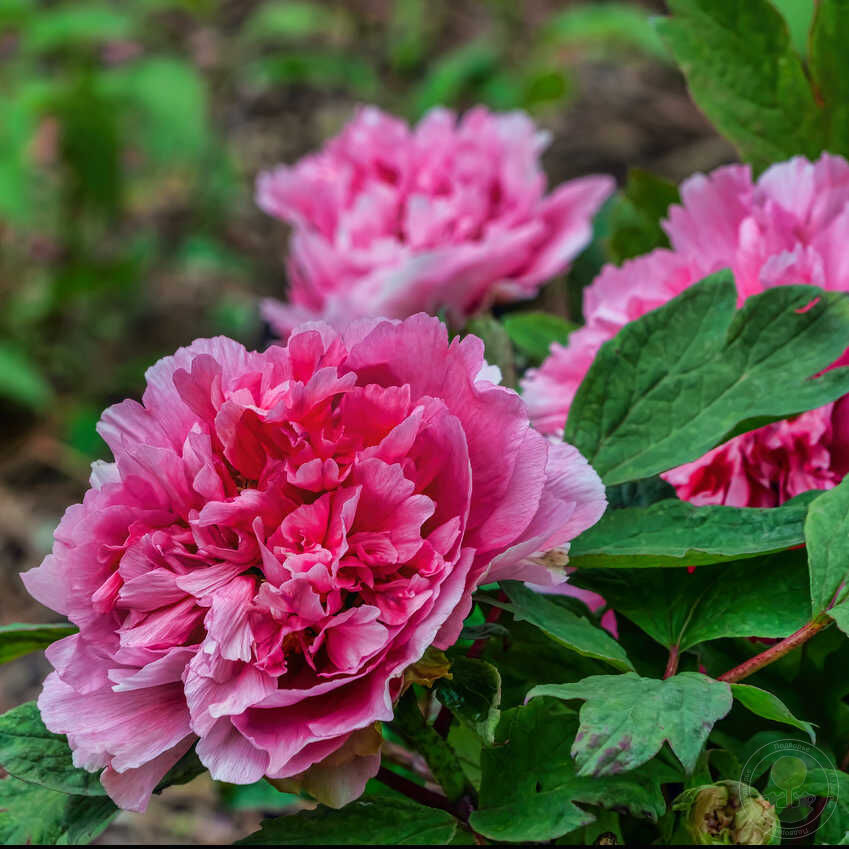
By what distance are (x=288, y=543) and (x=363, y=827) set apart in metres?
0.11

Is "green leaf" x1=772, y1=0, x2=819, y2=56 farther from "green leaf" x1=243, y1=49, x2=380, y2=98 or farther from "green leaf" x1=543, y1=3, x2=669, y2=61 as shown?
"green leaf" x1=243, y1=49, x2=380, y2=98

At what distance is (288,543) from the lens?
1.21ft

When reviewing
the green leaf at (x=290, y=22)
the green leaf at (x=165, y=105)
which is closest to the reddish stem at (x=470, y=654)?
the green leaf at (x=165, y=105)

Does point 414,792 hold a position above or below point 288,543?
below

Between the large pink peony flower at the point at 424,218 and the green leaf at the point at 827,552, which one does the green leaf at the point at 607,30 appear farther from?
the green leaf at the point at 827,552

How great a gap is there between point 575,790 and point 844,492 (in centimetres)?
14

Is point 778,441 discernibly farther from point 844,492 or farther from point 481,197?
point 481,197

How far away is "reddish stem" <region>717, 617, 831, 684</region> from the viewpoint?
38cm

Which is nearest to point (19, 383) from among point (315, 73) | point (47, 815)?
point (315, 73)

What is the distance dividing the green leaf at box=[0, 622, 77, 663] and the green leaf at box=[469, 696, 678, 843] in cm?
17

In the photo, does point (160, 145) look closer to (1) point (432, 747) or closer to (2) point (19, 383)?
(2) point (19, 383)

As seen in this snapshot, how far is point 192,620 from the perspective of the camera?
36 centimetres

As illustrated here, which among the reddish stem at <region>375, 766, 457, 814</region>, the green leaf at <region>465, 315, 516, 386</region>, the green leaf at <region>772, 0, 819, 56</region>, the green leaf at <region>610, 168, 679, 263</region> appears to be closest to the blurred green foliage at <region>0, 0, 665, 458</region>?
the green leaf at <region>772, 0, 819, 56</region>

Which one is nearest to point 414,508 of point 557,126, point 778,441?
point 778,441
